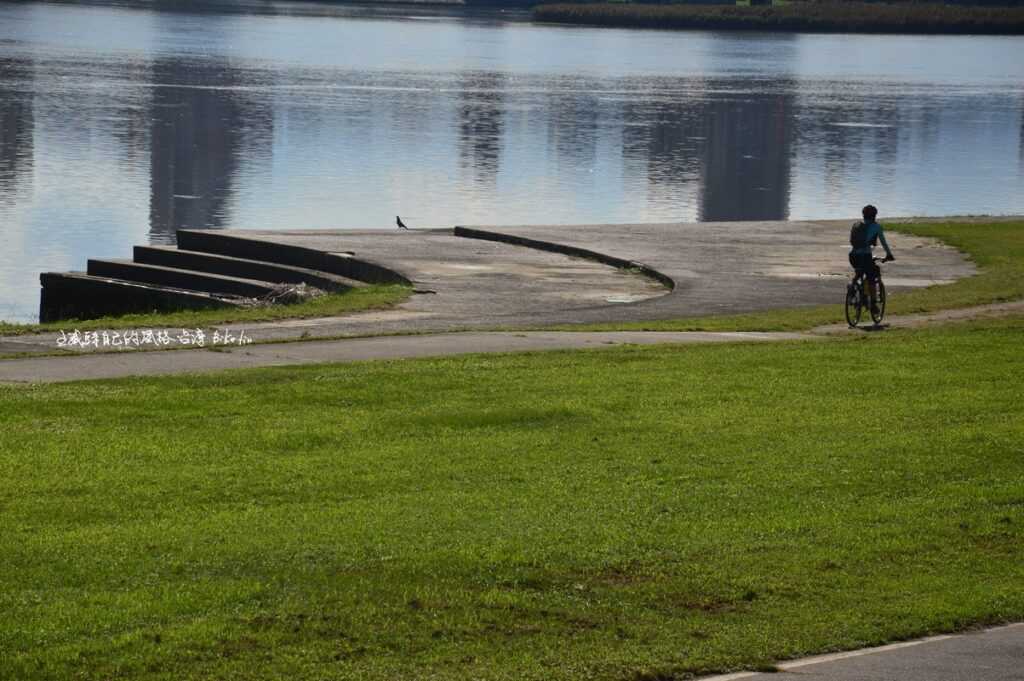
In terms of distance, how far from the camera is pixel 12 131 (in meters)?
64.6

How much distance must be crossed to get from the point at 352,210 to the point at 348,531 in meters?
38.2

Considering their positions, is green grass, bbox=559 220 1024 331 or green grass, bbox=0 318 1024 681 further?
green grass, bbox=559 220 1024 331

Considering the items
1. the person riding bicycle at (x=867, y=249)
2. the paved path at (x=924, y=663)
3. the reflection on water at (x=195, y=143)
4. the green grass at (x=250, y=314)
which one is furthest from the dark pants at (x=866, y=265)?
the reflection on water at (x=195, y=143)

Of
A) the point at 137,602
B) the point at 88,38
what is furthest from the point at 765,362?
the point at 88,38

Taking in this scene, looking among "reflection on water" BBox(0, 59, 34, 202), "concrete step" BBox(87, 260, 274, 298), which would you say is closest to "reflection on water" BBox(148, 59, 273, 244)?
"reflection on water" BBox(0, 59, 34, 202)

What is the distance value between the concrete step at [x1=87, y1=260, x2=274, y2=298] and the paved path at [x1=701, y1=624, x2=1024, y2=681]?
19.9m

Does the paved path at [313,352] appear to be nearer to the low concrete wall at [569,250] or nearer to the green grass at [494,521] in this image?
the green grass at [494,521]

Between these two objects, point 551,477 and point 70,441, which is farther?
point 70,441

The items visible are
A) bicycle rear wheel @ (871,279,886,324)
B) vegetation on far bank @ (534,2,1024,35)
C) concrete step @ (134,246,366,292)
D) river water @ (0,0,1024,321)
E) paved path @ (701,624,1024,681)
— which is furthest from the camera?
vegetation on far bank @ (534,2,1024,35)

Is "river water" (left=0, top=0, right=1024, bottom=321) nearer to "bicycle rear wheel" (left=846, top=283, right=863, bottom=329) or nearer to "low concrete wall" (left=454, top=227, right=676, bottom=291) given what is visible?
"low concrete wall" (left=454, top=227, right=676, bottom=291)

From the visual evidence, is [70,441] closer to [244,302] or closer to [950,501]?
[950,501]

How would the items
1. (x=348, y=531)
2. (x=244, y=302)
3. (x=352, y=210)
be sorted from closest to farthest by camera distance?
(x=348, y=531), (x=244, y=302), (x=352, y=210)

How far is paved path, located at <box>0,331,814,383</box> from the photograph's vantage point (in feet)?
57.1

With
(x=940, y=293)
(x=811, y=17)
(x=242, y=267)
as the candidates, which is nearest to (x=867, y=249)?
(x=940, y=293)
